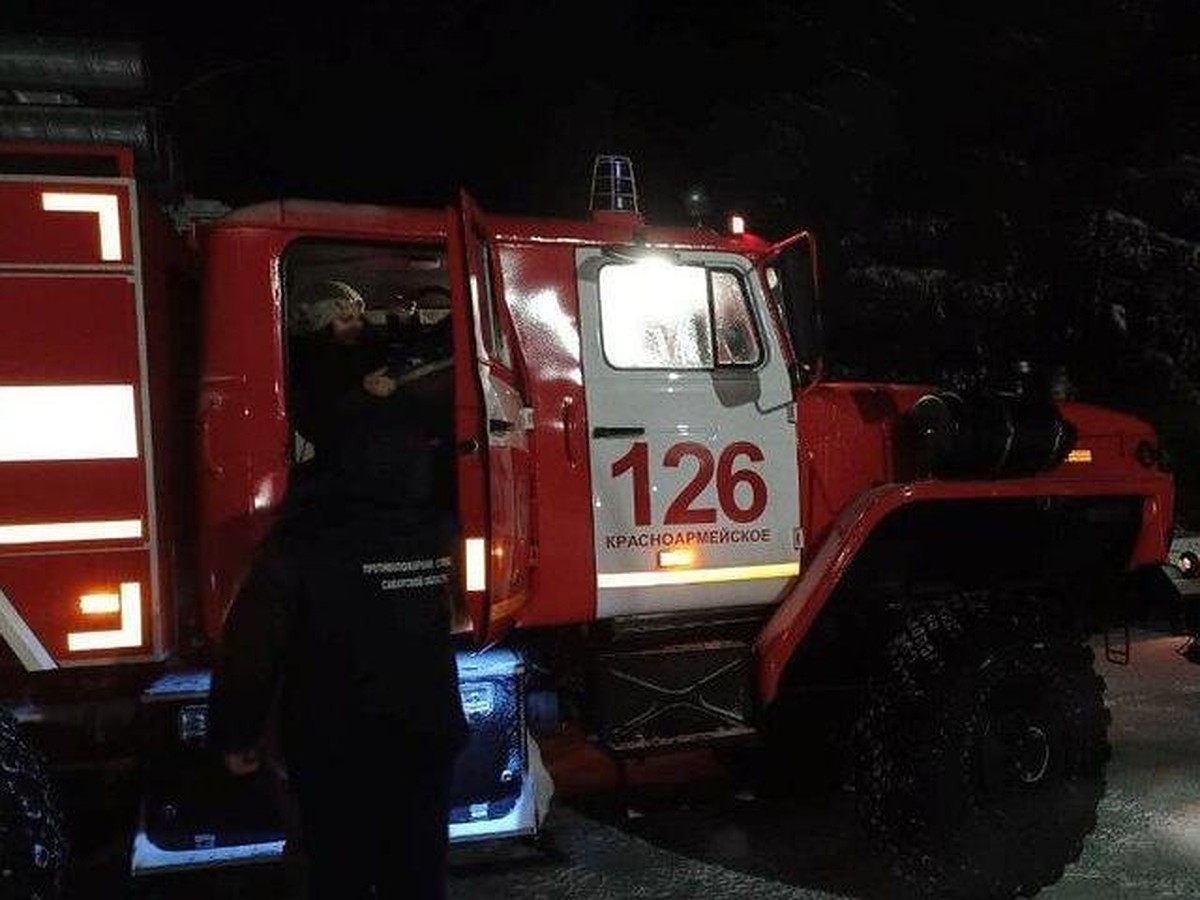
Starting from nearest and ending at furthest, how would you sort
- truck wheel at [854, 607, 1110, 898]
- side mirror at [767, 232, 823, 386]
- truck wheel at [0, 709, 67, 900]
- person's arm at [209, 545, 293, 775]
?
1. person's arm at [209, 545, 293, 775]
2. truck wheel at [0, 709, 67, 900]
3. side mirror at [767, 232, 823, 386]
4. truck wheel at [854, 607, 1110, 898]

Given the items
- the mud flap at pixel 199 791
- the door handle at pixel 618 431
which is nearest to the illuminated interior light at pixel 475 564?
the mud flap at pixel 199 791

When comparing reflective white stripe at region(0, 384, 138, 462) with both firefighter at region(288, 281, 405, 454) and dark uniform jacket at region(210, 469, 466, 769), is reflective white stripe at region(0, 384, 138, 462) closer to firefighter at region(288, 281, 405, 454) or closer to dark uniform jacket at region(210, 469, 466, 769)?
firefighter at region(288, 281, 405, 454)

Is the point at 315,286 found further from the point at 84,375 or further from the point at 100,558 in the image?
the point at 100,558

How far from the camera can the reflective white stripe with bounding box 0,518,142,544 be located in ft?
10.5

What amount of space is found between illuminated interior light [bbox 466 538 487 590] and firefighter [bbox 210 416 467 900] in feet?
1.91

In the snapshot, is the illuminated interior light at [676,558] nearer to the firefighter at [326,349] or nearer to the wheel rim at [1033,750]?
the firefighter at [326,349]

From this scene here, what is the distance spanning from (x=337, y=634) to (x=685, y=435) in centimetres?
178

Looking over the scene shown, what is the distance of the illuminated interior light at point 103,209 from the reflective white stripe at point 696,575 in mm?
1839

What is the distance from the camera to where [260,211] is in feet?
11.8

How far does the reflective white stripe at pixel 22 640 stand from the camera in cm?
320

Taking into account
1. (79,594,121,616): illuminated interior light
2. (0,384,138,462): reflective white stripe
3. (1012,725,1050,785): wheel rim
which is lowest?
(1012,725,1050,785): wheel rim

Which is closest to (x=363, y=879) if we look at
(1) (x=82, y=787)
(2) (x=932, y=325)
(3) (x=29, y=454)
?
(3) (x=29, y=454)

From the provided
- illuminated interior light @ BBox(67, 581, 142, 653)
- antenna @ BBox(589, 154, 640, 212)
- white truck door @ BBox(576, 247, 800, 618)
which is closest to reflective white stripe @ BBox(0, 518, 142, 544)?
illuminated interior light @ BBox(67, 581, 142, 653)

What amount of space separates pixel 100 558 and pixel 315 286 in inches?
44.1
